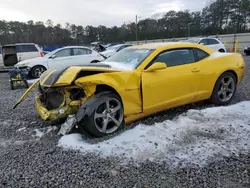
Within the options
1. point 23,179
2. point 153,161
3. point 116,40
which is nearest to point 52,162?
point 23,179

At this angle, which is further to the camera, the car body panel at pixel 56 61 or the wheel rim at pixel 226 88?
the car body panel at pixel 56 61

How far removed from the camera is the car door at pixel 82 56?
34.3 ft

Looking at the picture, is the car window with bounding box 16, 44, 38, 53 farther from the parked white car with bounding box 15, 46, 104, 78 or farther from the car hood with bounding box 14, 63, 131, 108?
the car hood with bounding box 14, 63, 131, 108

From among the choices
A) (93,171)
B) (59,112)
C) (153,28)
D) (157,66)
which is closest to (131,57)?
(157,66)

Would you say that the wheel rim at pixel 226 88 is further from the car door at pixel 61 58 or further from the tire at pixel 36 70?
the tire at pixel 36 70

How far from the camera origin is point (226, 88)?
4930 millimetres

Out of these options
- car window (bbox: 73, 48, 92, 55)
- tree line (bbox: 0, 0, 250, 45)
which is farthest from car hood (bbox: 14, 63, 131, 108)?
tree line (bbox: 0, 0, 250, 45)

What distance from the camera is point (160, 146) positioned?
306 cm

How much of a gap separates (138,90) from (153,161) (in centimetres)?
130

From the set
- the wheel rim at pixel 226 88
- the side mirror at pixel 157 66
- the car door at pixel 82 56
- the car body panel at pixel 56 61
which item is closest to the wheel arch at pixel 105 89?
the side mirror at pixel 157 66

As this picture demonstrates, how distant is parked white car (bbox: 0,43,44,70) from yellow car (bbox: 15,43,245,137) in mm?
10490

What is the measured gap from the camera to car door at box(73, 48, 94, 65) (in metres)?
10.5

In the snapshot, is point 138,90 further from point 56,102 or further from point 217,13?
point 217,13

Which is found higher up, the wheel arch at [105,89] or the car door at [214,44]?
the car door at [214,44]
